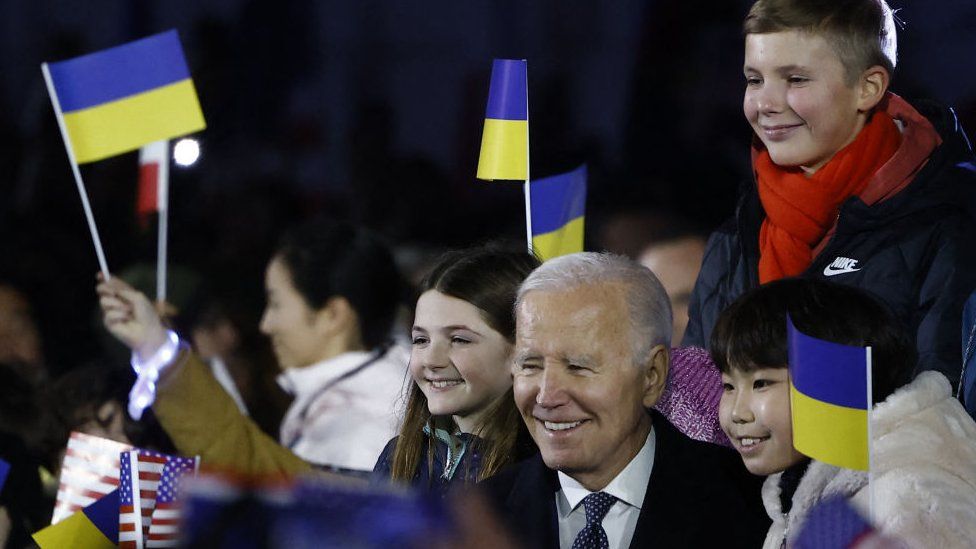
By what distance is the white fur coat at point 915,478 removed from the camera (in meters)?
2.24

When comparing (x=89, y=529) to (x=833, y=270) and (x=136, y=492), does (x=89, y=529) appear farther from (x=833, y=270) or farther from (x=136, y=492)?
(x=833, y=270)

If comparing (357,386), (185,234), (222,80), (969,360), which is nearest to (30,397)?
(357,386)

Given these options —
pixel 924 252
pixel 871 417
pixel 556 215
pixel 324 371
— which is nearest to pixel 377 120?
pixel 324 371

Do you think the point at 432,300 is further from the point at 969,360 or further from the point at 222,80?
the point at 222,80

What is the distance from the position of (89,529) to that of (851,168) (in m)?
1.58

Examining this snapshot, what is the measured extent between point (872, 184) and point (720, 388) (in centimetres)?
47

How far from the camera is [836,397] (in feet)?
7.63

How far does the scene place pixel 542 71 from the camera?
660 cm

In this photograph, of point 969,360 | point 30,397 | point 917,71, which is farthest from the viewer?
point 917,71

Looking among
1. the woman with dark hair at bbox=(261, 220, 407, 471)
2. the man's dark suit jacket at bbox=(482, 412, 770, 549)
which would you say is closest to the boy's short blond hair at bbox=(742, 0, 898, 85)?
the man's dark suit jacket at bbox=(482, 412, 770, 549)

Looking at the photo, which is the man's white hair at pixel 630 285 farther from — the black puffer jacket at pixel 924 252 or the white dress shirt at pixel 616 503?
the black puffer jacket at pixel 924 252

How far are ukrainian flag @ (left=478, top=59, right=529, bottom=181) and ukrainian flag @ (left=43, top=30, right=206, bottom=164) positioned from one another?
82 cm

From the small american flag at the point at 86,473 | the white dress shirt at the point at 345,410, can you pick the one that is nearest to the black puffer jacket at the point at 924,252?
the small american flag at the point at 86,473

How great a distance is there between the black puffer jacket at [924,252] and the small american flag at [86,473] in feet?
5.07
